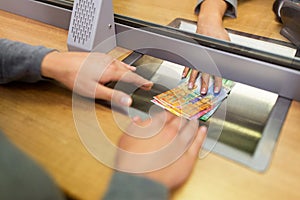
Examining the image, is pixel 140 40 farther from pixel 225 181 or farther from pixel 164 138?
pixel 225 181

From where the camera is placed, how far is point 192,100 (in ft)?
2.69

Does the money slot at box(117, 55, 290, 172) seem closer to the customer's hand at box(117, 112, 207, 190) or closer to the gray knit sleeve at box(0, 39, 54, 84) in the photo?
the customer's hand at box(117, 112, 207, 190)

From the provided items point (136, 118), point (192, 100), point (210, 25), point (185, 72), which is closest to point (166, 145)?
point (136, 118)

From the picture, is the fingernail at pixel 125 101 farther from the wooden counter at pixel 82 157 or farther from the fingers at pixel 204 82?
the fingers at pixel 204 82

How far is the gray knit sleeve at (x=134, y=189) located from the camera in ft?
1.65

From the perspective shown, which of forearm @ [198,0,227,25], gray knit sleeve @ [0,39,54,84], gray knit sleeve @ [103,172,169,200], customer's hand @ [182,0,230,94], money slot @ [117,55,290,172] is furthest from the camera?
forearm @ [198,0,227,25]

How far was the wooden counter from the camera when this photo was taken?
542 mm

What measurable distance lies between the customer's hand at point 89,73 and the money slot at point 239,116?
7cm

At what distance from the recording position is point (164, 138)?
634 millimetres

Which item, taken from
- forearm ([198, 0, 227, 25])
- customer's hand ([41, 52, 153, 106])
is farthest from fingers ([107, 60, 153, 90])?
forearm ([198, 0, 227, 25])

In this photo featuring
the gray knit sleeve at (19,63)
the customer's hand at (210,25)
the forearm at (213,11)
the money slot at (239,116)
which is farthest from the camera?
the forearm at (213,11)

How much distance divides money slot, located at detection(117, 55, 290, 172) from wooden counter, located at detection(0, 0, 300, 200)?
2 cm

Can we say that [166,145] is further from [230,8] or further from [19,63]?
[230,8]

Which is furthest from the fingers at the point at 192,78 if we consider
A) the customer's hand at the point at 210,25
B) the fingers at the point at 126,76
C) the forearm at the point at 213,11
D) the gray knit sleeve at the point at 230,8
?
the gray knit sleeve at the point at 230,8
